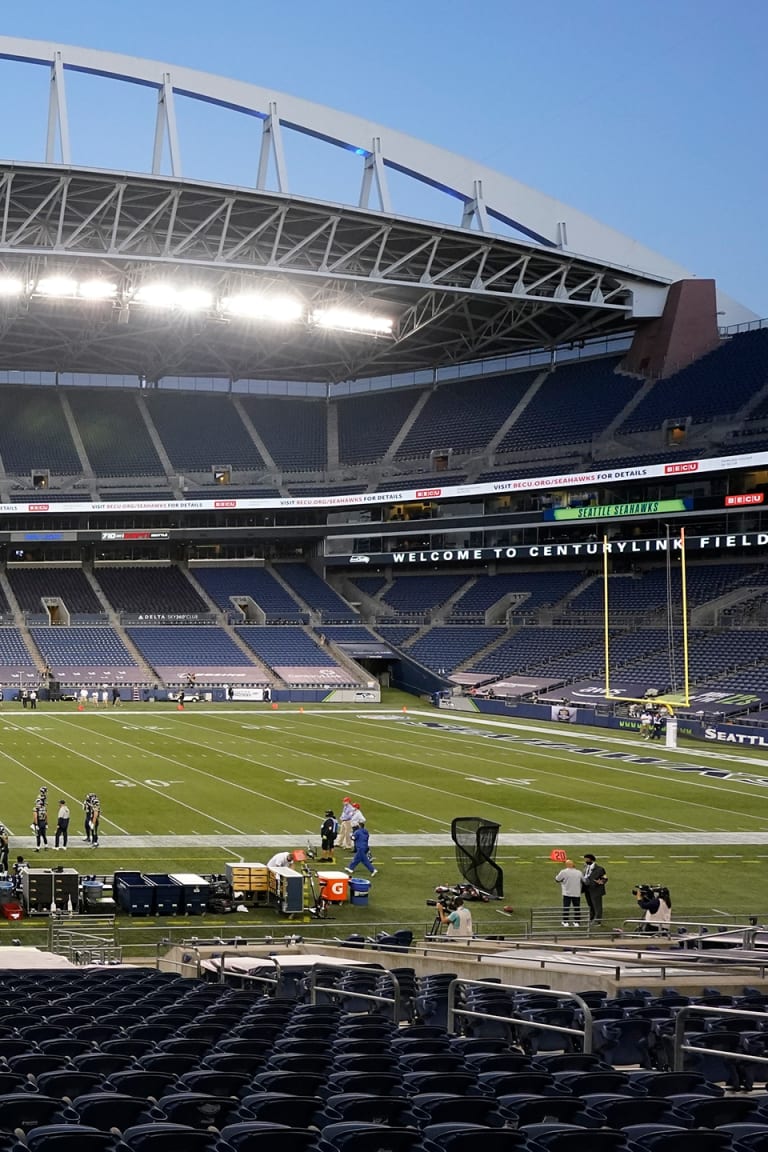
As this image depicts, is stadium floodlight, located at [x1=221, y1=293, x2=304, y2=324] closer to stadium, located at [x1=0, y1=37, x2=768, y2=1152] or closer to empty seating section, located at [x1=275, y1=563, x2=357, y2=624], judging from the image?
stadium, located at [x1=0, y1=37, x2=768, y2=1152]

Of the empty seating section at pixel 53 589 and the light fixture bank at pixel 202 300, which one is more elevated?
the light fixture bank at pixel 202 300

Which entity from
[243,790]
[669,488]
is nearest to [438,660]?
[669,488]

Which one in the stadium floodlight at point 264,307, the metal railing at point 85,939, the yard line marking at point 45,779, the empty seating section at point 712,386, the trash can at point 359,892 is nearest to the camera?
the metal railing at point 85,939

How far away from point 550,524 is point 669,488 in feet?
24.2

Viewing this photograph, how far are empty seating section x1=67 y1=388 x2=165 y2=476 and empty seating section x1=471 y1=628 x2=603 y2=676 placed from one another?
25.8 m

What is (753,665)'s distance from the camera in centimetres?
5550

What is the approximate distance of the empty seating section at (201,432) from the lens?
82375mm

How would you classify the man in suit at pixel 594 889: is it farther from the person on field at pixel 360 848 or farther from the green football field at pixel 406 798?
the person on field at pixel 360 848

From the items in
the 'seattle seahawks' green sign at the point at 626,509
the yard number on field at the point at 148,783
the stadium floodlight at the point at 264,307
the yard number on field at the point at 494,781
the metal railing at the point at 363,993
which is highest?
the stadium floodlight at the point at 264,307

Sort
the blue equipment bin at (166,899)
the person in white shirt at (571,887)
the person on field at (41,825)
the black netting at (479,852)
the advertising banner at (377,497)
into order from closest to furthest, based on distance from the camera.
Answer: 1. the person in white shirt at (571,887)
2. the blue equipment bin at (166,899)
3. the black netting at (479,852)
4. the person on field at (41,825)
5. the advertising banner at (377,497)

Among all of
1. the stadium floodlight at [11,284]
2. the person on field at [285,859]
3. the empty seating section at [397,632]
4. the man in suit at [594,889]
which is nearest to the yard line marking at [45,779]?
the person on field at [285,859]

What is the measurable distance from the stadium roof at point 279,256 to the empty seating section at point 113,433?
712 centimetres

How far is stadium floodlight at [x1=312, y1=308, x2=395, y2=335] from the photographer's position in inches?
2478

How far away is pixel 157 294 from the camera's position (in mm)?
55812
